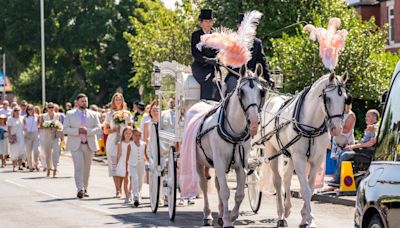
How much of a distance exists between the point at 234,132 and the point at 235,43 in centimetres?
128

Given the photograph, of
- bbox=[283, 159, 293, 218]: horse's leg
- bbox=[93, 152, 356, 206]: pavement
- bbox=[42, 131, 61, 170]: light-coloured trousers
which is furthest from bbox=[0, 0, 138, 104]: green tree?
bbox=[283, 159, 293, 218]: horse's leg

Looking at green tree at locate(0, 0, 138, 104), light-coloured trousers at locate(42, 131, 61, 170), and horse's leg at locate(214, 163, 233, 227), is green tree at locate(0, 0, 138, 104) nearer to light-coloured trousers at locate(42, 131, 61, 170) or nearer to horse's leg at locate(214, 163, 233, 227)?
light-coloured trousers at locate(42, 131, 61, 170)

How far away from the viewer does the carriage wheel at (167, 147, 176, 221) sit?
17.0 metres

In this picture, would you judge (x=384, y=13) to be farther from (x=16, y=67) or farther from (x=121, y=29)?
(x=16, y=67)

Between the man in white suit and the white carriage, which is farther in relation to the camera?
the man in white suit

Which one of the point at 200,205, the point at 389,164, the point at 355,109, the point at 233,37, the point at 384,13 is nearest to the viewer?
the point at 389,164

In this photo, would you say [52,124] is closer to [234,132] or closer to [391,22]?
[234,132]

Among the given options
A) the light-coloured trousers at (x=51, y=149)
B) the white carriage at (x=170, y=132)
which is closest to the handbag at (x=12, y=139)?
the light-coloured trousers at (x=51, y=149)

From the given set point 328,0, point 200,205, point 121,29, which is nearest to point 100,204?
point 200,205

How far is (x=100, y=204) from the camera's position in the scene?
20.4m

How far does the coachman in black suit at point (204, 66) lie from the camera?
694 inches

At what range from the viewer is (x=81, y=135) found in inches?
886

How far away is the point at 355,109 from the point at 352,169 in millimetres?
14738

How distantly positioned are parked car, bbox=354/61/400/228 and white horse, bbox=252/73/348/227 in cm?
399
